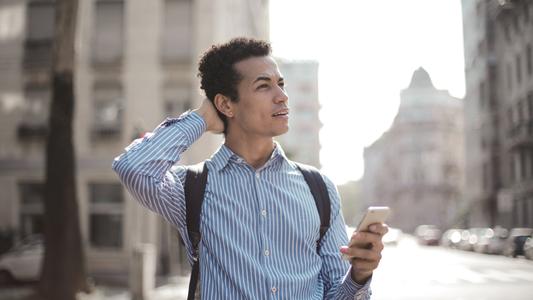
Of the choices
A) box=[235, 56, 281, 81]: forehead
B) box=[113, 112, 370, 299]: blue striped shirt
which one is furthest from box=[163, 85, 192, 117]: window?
box=[113, 112, 370, 299]: blue striped shirt

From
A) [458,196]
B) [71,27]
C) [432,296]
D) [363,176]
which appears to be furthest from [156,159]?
[363,176]

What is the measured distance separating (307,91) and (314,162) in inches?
408

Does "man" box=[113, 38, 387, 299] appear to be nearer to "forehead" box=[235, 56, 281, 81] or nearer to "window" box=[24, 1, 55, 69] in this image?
"forehead" box=[235, 56, 281, 81]

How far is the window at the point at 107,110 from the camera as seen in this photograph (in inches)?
950

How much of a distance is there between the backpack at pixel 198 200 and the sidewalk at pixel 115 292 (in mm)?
10443

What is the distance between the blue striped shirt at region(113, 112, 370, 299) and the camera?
7.62 feet

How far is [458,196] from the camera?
92812 millimetres

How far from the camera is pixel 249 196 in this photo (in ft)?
8.00

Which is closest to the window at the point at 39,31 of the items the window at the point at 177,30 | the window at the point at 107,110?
the window at the point at 107,110

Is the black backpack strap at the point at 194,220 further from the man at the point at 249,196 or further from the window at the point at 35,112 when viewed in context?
the window at the point at 35,112

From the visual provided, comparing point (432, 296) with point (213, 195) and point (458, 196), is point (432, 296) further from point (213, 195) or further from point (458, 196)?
point (458, 196)

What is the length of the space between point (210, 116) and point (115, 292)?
13645 mm

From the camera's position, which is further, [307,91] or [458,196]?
[458,196]

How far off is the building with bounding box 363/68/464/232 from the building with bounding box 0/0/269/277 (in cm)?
7124
